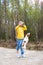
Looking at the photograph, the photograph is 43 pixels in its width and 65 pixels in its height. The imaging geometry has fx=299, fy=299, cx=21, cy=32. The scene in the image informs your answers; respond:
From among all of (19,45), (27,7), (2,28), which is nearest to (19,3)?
(27,7)

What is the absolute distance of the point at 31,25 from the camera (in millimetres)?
22406

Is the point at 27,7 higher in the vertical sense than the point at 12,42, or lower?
higher

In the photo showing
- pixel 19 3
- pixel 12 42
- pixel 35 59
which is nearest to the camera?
pixel 35 59

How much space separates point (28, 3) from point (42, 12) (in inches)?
48.6

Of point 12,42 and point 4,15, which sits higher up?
point 4,15

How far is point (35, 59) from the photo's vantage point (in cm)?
1331

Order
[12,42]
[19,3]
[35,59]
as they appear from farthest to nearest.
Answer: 1. [19,3]
2. [12,42]
3. [35,59]

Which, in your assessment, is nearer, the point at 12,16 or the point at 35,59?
the point at 35,59

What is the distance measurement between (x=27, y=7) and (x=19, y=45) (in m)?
9.17

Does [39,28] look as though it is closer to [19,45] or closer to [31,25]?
[31,25]

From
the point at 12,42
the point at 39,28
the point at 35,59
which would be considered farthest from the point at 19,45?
the point at 39,28

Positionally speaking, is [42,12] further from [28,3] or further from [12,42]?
[12,42]

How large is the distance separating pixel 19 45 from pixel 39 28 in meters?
9.03

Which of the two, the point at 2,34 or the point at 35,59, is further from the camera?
the point at 2,34
